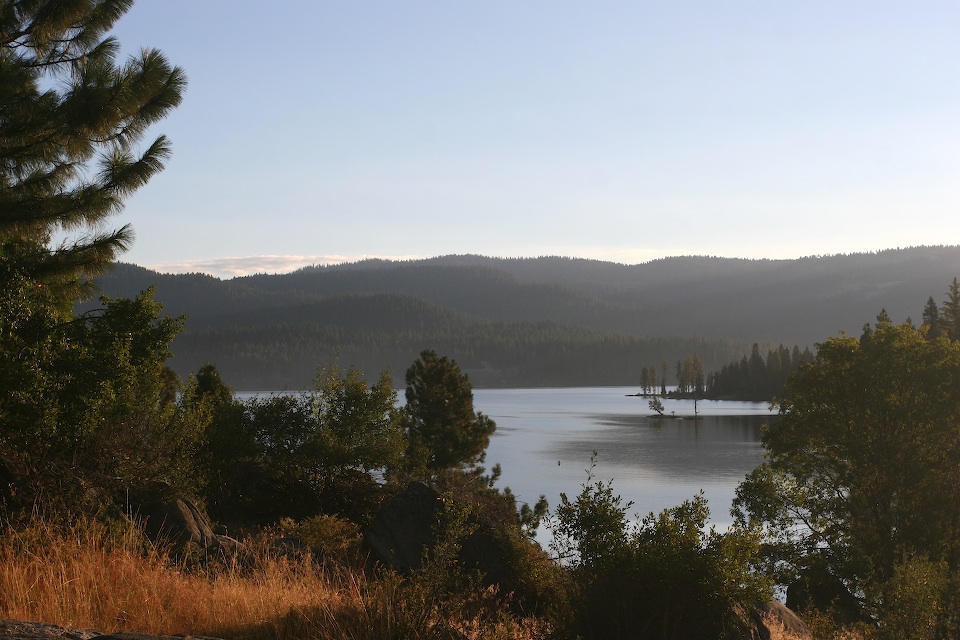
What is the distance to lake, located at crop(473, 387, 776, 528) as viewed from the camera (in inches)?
1842

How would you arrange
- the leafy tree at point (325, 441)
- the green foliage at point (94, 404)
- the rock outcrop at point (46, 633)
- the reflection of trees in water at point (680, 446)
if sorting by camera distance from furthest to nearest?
the reflection of trees in water at point (680, 446) < the leafy tree at point (325, 441) < the green foliage at point (94, 404) < the rock outcrop at point (46, 633)

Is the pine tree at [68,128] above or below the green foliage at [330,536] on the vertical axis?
above

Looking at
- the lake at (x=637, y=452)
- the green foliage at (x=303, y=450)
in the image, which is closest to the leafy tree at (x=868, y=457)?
the lake at (x=637, y=452)

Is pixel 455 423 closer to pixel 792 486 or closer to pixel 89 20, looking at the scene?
pixel 792 486

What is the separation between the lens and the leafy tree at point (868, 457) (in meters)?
25.4

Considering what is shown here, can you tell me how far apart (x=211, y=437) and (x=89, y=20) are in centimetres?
975

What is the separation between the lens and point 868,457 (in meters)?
26.7

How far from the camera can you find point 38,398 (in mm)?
9609

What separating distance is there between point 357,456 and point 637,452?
171 feet

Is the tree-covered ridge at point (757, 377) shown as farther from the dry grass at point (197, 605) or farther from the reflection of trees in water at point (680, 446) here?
the dry grass at point (197, 605)

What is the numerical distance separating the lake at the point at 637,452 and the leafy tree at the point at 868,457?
7.94m

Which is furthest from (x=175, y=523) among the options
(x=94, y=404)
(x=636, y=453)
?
(x=636, y=453)

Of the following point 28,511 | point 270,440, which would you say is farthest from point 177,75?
point 270,440

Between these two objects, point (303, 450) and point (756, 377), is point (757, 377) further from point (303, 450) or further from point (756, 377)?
point (303, 450)
